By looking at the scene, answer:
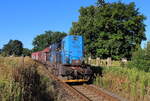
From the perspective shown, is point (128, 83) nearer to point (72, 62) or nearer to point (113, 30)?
point (72, 62)

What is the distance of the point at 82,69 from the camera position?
46.4 ft

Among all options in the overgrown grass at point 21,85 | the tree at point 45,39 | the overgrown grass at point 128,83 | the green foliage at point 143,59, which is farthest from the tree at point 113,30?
the tree at point 45,39

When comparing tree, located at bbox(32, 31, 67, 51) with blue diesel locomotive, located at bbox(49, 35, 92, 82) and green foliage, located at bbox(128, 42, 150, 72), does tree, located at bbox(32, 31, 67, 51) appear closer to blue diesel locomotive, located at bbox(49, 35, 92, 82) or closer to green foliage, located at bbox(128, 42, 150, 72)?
blue diesel locomotive, located at bbox(49, 35, 92, 82)

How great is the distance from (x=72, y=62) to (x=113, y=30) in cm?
1785

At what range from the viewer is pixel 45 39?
102 metres

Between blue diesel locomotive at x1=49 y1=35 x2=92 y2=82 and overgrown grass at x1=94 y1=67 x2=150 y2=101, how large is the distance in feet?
3.79

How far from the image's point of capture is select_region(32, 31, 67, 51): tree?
10138 cm

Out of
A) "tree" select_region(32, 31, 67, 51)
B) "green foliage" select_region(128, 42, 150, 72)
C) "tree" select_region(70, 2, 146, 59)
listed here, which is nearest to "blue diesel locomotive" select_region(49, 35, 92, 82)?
"green foliage" select_region(128, 42, 150, 72)

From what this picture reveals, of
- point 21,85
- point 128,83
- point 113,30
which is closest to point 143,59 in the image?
point 128,83

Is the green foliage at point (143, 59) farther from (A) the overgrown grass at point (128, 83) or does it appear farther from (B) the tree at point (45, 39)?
(B) the tree at point (45, 39)

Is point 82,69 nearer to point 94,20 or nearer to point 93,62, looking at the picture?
point 93,62

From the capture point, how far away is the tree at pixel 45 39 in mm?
101375

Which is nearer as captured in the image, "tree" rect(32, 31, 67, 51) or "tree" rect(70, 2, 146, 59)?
"tree" rect(70, 2, 146, 59)

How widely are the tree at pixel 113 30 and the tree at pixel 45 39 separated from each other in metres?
70.2
